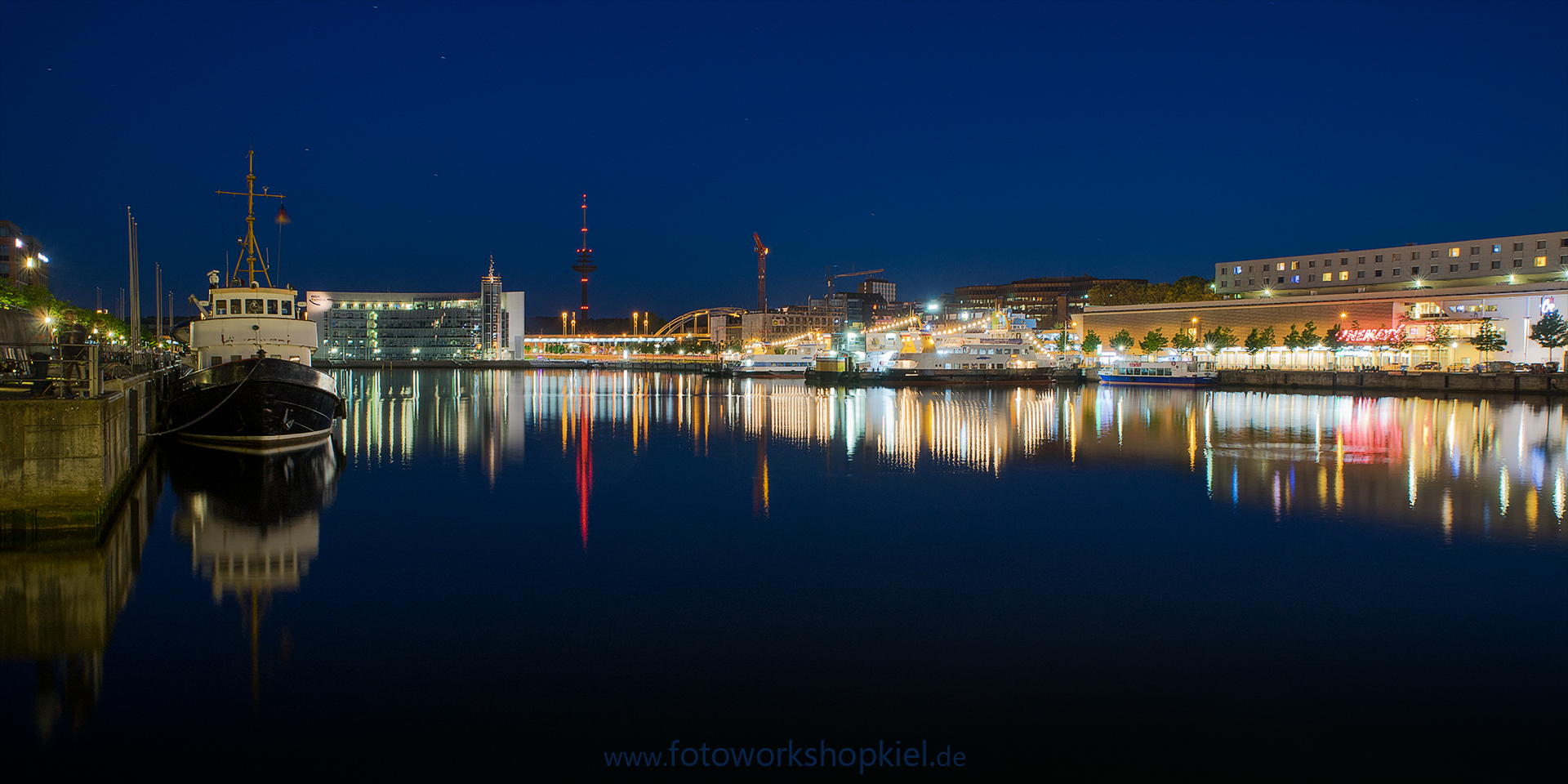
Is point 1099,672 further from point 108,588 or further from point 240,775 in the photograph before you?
point 108,588

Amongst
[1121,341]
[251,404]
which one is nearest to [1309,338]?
[1121,341]

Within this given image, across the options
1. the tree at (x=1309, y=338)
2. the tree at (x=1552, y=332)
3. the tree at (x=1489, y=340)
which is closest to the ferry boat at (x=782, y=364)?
the tree at (x=1309, y=338)

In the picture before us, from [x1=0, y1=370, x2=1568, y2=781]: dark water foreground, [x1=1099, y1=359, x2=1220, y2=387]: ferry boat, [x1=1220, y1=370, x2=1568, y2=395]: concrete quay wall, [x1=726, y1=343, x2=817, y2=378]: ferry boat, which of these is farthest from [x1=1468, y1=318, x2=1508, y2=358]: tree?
[x1=726, y1=343, x2=817, y2=378]: ferry boat

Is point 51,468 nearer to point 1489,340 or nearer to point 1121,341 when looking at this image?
point 1489,340

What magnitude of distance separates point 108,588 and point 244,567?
1423 mm

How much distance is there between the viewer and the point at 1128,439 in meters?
25.6

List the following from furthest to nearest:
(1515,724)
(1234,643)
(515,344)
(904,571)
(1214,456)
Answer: (515,344)
(1214,456)
(904,571)
(1234,643)
(1515,724)

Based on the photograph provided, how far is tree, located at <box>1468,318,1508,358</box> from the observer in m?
54.1

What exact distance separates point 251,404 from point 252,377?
834 mm

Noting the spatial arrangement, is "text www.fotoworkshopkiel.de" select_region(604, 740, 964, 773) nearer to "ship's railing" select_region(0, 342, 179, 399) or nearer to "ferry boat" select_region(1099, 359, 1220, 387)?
"ship's railing" select_region(0, 342, 179, 399)

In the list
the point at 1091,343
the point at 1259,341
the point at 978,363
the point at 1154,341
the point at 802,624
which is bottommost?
the point at 802,624

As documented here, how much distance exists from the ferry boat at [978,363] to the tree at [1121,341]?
1675 cm

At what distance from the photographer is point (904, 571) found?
33.2ft

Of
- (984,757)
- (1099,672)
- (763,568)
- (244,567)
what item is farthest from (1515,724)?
(244,567)
